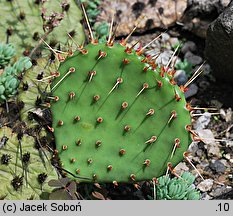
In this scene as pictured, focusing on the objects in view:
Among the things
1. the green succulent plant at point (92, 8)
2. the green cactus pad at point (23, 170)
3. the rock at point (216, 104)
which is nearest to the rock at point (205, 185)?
the rock at point (216, 104)

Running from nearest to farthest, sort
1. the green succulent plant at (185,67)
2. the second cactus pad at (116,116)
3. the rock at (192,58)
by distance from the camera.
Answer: the second cactus pad at (116,116) < the green succulent plant at (185,67) < the rock at (192,58)

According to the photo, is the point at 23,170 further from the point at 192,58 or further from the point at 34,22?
the point at 192,58

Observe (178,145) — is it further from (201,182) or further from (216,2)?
(216,2)

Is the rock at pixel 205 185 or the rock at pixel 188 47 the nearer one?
the rock at pixel 205 185

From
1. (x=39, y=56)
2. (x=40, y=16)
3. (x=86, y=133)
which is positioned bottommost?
(x=86, y=133)

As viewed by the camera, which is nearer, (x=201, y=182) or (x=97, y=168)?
(x=97, y=168)

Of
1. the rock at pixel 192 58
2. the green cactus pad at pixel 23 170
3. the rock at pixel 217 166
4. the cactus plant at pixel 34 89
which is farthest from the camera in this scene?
the rock at pixel 192 58

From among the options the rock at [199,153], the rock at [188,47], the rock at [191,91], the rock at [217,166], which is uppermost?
the rock at [188,47]

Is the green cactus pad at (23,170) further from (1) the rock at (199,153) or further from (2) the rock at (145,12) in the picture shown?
(2) the rock at (145,12)

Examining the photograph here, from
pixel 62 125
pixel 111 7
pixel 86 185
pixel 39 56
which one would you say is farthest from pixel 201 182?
pixel 111 7
